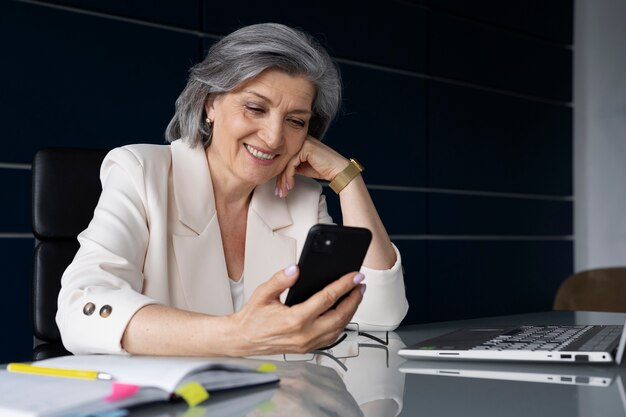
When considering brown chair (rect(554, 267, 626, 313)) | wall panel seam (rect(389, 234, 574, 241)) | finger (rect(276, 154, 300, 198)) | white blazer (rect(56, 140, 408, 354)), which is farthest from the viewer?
wall panel seam (rect(389, 234, 574, 241))

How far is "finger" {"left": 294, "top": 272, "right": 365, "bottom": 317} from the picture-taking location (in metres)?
1.03

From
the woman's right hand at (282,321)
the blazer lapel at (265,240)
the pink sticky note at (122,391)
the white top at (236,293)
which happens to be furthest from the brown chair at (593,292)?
the pink sticky note at (122,391)

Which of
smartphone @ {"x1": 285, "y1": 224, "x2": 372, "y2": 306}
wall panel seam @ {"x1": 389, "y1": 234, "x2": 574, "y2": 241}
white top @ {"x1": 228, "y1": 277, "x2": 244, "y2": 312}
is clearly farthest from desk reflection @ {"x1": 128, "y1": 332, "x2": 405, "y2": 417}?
wall panel seam @ {"x1": 389, "y1": 234, "x2": 574, "y2": 241}

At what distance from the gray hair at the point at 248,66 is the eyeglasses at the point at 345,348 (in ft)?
1.84

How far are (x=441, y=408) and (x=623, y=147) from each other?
4.12m

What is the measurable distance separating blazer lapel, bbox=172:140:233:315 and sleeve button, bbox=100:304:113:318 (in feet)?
1.43

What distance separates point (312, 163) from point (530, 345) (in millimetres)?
840

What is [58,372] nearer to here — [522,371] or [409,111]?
[522,371]

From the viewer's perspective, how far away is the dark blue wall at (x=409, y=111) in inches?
107

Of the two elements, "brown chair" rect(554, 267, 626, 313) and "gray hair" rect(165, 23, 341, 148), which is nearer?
"gray hair" rect(165, 23, 341, 148)

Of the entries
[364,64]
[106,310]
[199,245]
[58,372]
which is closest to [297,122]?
[199,245]

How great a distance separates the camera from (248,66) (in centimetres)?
167

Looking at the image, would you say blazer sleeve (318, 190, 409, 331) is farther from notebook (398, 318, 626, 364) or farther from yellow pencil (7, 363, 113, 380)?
yellow pencil (7, 363, 113, 380)

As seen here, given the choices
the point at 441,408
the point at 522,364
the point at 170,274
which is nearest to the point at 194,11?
the point at 170,274
